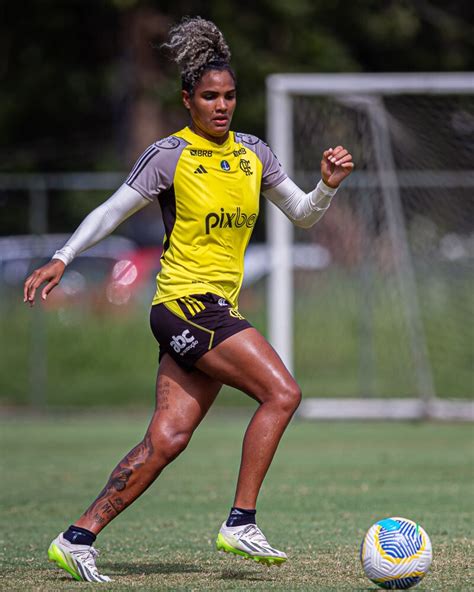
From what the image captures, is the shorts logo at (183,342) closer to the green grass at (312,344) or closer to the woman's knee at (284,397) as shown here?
the woman's knee at (284,397)

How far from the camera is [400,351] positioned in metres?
16.6

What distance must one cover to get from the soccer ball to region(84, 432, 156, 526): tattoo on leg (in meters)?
1.13

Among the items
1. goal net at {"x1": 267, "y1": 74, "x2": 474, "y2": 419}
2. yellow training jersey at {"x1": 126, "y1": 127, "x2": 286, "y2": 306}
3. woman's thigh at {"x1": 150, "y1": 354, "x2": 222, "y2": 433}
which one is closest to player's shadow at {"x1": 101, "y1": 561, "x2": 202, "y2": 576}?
woman's thigh at {"x1": 150, "y1": 354, "x2": 222, "y2": 433}

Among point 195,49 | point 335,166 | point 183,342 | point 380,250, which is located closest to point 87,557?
point 183,342

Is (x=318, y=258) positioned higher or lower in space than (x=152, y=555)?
higher

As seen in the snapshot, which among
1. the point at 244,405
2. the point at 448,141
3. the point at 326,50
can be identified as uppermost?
the point at 326,50

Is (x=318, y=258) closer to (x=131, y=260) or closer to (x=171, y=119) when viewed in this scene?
(x=131, y=260)

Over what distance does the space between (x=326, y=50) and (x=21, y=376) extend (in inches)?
530

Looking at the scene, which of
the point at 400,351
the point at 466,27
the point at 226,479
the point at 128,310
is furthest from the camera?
the point at 466,27

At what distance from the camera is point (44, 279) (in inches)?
230

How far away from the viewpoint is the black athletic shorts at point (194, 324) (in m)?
6.00

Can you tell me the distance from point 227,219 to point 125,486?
1372mm

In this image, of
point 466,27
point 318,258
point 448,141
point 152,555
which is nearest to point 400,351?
point 318,258

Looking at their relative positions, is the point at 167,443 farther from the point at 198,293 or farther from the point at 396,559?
the point at 396,559
